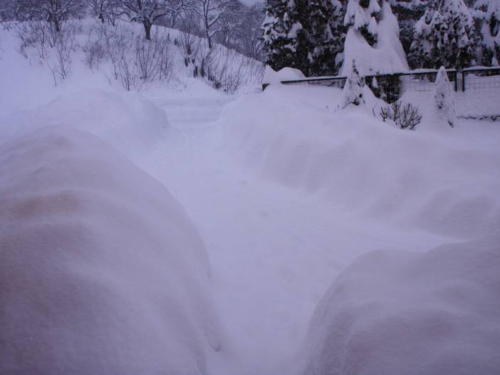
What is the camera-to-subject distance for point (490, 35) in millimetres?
11750

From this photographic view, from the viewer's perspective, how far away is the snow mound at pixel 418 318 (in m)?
1.22

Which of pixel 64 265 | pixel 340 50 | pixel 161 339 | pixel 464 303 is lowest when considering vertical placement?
pixel 161 339

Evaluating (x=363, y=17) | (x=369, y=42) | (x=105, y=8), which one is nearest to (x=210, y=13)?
(x=105, y=8)

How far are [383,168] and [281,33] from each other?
30.0 feet

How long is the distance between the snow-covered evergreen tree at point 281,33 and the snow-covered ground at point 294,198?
4966 mm

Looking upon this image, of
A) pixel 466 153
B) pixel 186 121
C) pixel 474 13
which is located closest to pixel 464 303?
pixel 466 153

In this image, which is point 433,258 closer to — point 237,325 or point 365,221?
point 237,325

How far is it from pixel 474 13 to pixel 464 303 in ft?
49.3

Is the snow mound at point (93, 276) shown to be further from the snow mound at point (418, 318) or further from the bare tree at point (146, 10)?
the bare tree at point (146, 10)

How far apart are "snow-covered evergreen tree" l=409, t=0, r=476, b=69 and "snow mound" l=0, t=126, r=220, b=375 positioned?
10960 millimetres

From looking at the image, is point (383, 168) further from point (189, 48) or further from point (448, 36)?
point (189, 48)

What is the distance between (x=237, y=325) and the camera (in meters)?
2.66

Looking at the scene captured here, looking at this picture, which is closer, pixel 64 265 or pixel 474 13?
pixel 64 265

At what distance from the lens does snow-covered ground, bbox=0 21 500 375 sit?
2.69 meters
